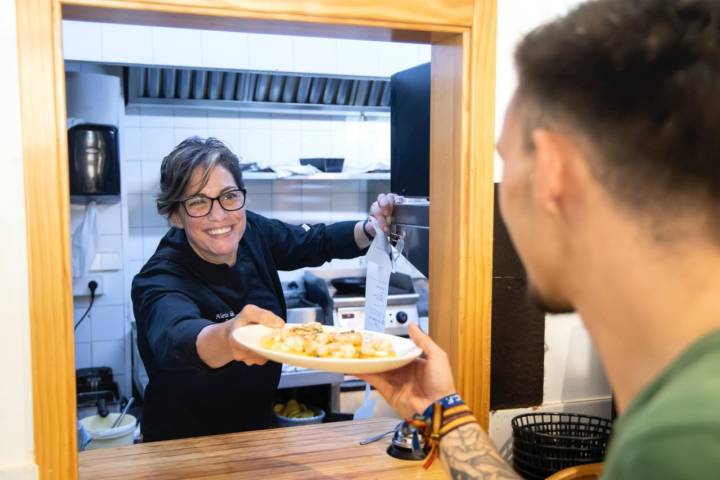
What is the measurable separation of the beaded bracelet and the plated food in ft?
0.49

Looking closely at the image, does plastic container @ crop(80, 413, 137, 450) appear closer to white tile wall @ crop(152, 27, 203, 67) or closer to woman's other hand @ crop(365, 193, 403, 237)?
woman's other hand @ crop(365, 193, 403, 237)

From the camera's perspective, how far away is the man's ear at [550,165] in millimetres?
670

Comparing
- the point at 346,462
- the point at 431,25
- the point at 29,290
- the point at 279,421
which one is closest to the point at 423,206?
the point at 431,25

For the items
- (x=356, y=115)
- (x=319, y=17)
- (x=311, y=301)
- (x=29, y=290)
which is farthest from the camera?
(x=356, y=115)

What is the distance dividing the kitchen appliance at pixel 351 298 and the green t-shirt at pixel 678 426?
2.77 m

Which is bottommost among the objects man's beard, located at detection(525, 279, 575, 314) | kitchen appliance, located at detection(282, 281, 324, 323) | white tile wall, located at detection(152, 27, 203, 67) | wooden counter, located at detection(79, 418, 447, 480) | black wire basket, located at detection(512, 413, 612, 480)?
kitchen appliance, located at detection(282, 281, 324, 323)

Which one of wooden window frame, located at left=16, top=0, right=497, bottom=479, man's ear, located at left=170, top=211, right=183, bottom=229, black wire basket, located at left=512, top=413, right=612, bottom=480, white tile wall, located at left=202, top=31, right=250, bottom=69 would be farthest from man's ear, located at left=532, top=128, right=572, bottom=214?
white tile wall, located at left=202, top=31, right=250, bottom=69

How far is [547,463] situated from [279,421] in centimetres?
212

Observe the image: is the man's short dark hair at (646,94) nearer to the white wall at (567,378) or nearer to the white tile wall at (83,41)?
the white wall at (567,378)

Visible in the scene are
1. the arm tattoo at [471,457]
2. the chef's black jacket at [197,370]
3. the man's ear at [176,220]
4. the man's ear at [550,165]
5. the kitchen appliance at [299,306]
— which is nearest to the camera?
the man's ear at [550,165]

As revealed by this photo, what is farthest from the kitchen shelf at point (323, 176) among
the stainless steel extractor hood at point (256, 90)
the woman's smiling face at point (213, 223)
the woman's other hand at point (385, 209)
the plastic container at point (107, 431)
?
the woman's other hand at point (385, 209)

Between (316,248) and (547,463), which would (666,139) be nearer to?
(547,463)

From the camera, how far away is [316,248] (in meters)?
2.57

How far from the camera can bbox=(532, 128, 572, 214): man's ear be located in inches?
26.4
